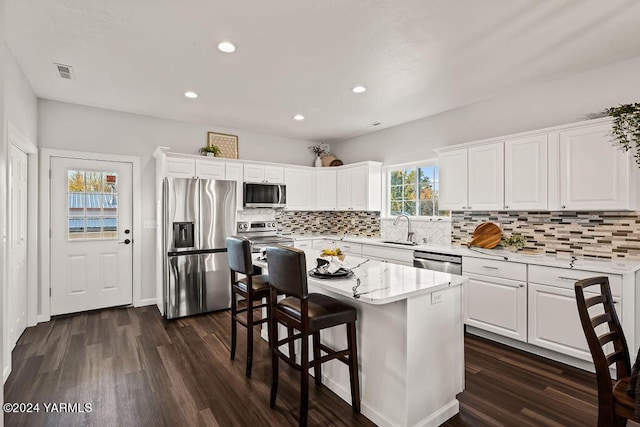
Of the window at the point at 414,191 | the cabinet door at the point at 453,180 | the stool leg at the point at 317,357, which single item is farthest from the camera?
the window at the point at 414,191

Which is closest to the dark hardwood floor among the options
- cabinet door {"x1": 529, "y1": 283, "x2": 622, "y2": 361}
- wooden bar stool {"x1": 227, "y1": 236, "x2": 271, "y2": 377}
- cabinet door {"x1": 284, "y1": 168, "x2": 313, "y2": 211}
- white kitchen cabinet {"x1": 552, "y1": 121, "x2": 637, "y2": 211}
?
cabinet door {"x1": 529, "y1": 283, "x2": 622, "y2": 361}

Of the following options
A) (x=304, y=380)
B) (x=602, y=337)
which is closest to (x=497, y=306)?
(x=602, y=337)

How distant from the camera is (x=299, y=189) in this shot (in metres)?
5.65

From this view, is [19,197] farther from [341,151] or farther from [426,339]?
[341,151]

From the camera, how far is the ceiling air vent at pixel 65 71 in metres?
3.06

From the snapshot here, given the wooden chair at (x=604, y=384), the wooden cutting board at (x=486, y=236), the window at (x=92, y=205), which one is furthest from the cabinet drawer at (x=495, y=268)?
the window at (x=92, y=205)

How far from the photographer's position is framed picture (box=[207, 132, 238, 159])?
5094mm

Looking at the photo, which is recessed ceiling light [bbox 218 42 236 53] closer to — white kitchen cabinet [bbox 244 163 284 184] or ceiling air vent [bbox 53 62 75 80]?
ceiling air vent [bbox 53 62 75 80]

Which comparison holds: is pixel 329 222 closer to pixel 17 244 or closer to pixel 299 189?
pixel 299 189

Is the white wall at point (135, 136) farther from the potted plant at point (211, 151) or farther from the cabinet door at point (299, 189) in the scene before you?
the cabinet door at point (299, 189)

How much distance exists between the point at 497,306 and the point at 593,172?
4.89ft

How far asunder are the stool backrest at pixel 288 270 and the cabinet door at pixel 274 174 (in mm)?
3182

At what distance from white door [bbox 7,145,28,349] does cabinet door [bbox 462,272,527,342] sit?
13.9 feet

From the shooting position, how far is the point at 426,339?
6.63ft
